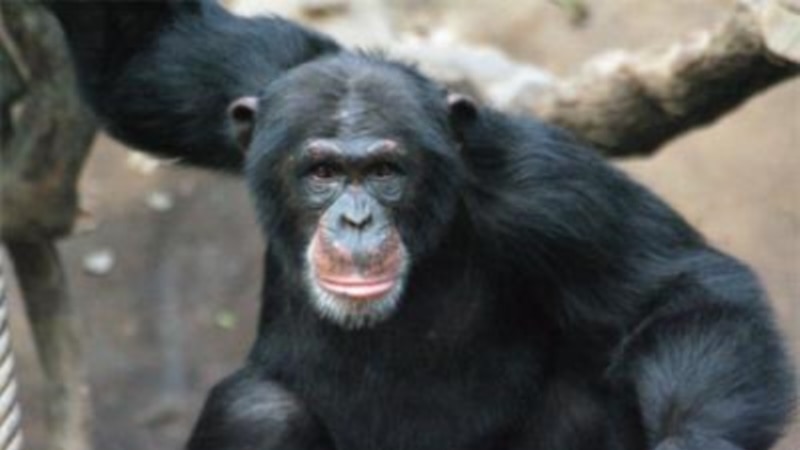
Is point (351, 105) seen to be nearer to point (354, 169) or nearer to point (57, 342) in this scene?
point (354, 169)

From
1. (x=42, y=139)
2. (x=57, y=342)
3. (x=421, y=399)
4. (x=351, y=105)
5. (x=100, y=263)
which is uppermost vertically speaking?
(x=351, y=105)

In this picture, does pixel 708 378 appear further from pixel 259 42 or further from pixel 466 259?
pixel 259 42

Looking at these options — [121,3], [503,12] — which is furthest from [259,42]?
[503,12]

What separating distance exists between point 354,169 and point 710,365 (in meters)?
Answer: 1.10

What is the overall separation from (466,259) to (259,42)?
0.88 meters

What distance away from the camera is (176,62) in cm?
661

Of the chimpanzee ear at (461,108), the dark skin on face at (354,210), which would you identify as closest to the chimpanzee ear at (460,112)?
the chimpanzee ear at (461,108)

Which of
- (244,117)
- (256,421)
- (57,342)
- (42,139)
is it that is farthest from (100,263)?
(244,117)

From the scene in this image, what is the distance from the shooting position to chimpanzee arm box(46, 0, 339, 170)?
21.5 feet

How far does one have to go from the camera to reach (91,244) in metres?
10.7

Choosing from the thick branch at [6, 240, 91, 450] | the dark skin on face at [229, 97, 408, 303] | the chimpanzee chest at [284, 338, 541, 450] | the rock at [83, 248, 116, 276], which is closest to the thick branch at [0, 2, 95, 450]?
the thick branch at [6, 240, 91, 450]

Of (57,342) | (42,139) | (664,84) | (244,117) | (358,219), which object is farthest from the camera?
(57,342)

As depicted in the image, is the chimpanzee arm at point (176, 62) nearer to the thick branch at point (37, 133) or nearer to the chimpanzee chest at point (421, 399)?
the chimpanzee chest at point (421, 399)

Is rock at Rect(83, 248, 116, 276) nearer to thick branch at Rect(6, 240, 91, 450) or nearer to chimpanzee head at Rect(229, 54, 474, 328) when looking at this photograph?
thick branch at Rect(6, 240, 91, 450)
